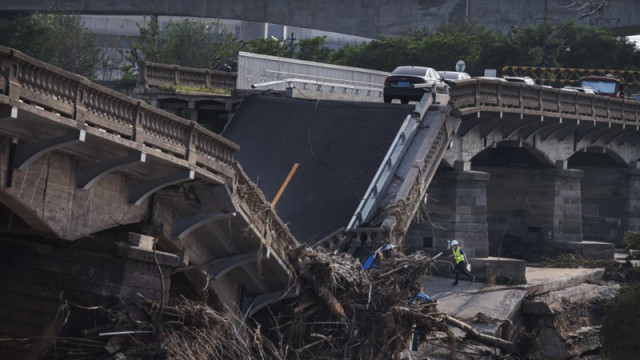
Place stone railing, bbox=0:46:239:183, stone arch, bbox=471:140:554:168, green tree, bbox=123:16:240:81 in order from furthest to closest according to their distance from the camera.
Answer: green tree, bbox=123:16:240:81 < stone arch, bbox=471:140:554:168 < stone railing, bbox=0:46:239:183

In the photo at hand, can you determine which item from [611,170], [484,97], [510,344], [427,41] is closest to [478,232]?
[484,97]

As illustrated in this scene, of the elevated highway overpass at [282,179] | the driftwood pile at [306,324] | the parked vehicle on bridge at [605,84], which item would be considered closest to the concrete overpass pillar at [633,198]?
the elevated highway overpass at [282,179]

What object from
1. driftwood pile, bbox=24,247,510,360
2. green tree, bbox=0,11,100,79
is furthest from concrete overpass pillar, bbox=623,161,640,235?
driftwood pile, bbox=24,247,510,360

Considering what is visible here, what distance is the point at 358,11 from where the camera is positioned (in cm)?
8112

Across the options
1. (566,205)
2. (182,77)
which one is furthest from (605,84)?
(182,77)

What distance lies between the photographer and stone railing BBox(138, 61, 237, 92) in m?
38.7

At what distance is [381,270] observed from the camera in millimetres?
22531

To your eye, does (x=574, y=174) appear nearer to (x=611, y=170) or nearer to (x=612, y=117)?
(x=612, y=117)

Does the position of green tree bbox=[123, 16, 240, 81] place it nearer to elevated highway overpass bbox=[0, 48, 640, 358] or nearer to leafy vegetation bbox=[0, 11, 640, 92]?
leafy vegetation bbox=[0, 11, 640, 92]

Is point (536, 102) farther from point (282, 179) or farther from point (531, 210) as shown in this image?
point (282, 179)

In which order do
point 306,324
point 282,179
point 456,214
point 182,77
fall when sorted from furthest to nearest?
point 182,77
point 456,214
point 282,179
point 306,324

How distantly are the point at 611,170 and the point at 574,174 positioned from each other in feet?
30.4

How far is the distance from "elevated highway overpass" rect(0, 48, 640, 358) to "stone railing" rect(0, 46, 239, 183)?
31 mm

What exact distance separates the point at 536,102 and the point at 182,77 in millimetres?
13836
